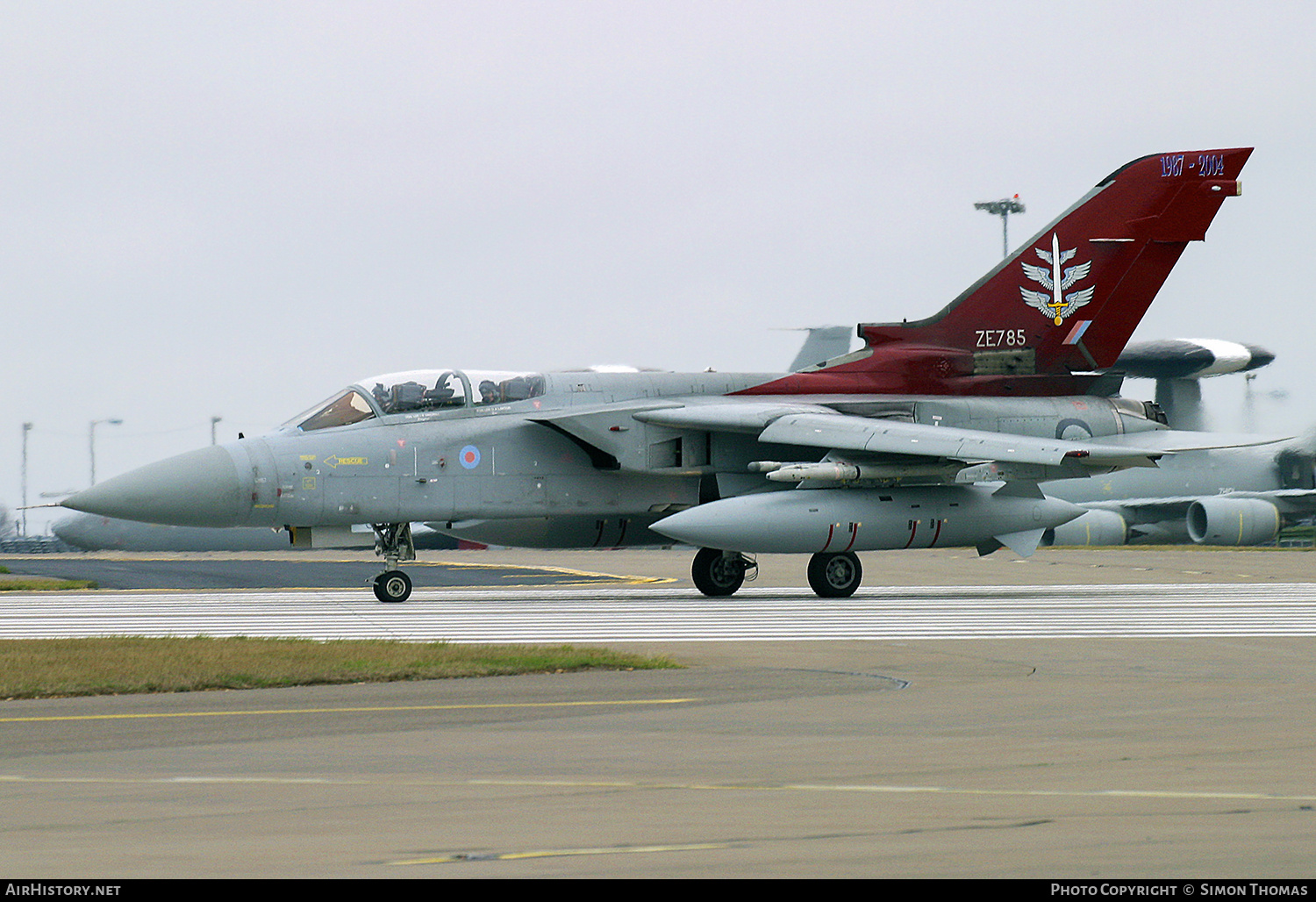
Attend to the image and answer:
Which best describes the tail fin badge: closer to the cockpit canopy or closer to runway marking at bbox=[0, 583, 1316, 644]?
runway marking at bbox=[0, 583, 1316, 644]

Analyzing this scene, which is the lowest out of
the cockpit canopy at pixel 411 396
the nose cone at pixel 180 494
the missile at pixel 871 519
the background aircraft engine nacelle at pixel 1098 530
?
the background aircraft engine nacelle at pixel 1098 530

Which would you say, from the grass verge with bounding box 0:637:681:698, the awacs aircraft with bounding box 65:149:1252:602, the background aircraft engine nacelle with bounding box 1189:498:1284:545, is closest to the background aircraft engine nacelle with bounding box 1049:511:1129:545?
the background aircraft engine nacelle with bounding box 1189:498:1284:545

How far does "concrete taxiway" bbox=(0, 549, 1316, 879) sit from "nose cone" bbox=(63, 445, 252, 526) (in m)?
10.1

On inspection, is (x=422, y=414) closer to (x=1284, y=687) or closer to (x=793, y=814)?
(x=1284, y=687)

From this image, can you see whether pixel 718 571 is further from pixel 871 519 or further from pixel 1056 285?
pixel 1056 285

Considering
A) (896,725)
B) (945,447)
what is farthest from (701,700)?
(945,447)

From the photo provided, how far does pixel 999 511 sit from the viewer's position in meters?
21.1

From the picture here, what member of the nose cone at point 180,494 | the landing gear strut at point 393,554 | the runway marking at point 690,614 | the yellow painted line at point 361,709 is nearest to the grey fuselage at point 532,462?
the nose cone at point 180,494

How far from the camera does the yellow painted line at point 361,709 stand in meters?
8.43

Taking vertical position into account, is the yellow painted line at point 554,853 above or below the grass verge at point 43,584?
above

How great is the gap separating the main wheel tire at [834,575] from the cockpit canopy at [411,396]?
466 cm

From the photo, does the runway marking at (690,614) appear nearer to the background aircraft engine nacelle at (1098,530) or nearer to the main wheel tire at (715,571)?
the main wheel tire at (715,571)

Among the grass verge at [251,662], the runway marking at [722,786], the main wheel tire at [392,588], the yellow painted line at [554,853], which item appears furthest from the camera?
the main wheel tire at [392,588]

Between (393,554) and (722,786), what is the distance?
51.0 feet
